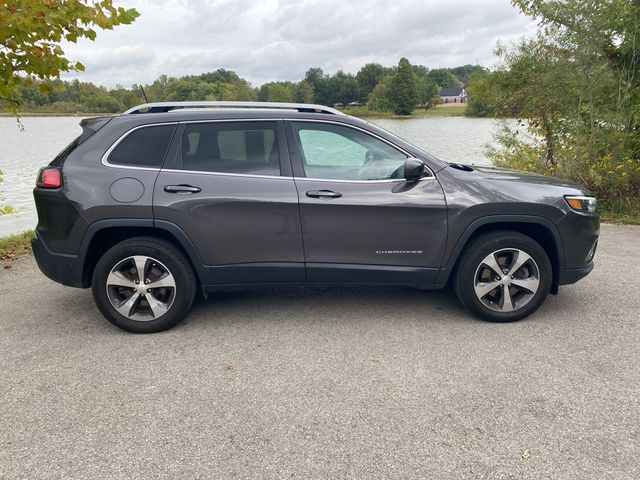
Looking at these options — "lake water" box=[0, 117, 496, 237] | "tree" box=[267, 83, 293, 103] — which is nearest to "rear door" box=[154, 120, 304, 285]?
"lake water" box=[0, 117, 496, 237]

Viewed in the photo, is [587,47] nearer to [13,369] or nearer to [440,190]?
[440,190]

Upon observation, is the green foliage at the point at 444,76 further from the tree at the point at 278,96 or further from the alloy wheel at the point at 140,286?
the alloy wheel at the point at 140,286

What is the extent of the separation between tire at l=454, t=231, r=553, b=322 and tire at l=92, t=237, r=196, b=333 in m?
2.17

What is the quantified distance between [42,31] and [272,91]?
548 inches

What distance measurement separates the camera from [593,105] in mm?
7926

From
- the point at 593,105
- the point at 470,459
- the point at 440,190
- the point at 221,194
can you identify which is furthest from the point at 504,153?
the point at 470,459

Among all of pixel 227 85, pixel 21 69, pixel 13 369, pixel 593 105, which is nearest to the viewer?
pixel 13 369

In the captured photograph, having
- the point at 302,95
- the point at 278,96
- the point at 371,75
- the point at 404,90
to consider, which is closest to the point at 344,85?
the point at 404,90

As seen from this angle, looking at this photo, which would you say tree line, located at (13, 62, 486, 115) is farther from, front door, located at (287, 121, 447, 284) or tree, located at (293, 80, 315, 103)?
front door, located at (287, 121, 447, 284)

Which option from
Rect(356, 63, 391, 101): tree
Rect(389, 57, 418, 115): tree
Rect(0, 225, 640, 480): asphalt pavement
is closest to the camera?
Rect(0, 225, 640, 480): asphalt pavement

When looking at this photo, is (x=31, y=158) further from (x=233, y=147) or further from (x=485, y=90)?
(x=233, y=147)

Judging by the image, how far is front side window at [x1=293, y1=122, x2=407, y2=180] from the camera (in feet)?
12.0

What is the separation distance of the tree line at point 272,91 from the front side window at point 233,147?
1.41 meters

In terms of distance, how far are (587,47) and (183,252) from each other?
7.23 meters
